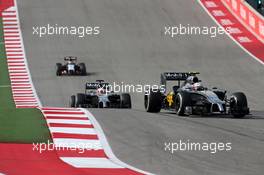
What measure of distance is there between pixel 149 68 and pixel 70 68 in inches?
147

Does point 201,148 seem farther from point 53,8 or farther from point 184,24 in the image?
point 53,8

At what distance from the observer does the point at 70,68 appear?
33.5m

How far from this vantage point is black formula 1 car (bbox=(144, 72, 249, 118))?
64.4 feet

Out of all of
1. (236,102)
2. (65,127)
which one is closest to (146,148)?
(65,127)

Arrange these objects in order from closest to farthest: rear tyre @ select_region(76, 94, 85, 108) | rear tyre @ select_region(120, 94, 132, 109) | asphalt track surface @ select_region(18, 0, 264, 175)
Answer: asphalt track surface @ select_region(18, 0, 264, 175)
rear tyre @ select_region(120, 94, 132, 109)
rear tyre @ select_region(76, 94, 85, 108)

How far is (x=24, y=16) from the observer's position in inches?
1758

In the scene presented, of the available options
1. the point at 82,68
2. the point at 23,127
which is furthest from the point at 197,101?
the point at 82,68

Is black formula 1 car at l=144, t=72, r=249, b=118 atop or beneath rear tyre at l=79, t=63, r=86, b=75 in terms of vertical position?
beneath

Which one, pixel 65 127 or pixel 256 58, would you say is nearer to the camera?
pixel 65 127

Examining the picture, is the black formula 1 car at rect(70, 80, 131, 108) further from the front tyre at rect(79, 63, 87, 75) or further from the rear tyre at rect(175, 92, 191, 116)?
the front tyre at rect(79, 63, 87, 75)

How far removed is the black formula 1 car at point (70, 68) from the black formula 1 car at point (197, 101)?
12.5 meters

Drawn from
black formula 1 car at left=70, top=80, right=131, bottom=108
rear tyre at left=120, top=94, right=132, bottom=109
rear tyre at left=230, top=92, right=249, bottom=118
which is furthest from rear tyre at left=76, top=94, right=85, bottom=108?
rear tyre at left=230, top=92, right=249, bottom=118

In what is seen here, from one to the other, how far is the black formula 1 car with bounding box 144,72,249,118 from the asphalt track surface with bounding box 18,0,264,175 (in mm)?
555

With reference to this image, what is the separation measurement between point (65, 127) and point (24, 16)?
30005 mm
